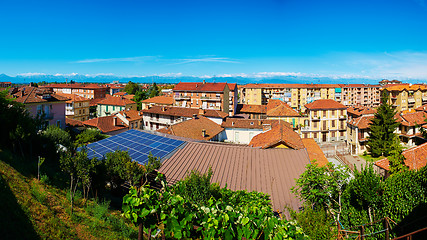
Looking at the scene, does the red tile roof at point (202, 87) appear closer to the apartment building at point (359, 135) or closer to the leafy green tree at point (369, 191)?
the apartment building at point (359, 135)

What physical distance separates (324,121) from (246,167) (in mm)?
43536

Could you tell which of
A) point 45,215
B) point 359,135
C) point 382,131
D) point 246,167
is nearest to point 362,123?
point 359,135

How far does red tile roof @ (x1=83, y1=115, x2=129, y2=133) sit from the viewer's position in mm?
37787

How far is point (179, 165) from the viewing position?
1541 centimetres

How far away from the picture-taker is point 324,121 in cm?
5344

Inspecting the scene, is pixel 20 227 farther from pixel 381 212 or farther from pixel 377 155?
pixel 377 155

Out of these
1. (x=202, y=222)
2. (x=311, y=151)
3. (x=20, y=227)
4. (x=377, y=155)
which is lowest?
(x=377, y=155)

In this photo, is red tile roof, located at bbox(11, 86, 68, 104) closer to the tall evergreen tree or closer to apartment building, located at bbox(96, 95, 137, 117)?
apartment building, located at bbox(96, 95, 137, 117)

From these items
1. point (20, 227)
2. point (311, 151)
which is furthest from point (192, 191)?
point (311, 151)

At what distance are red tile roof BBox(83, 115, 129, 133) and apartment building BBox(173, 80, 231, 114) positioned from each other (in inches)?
789

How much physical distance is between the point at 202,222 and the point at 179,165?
422 inches

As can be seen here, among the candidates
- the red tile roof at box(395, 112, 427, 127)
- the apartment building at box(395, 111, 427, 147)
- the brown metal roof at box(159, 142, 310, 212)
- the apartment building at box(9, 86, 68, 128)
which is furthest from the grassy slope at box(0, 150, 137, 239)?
the red tile roof at box(395, 112, 427, 127)

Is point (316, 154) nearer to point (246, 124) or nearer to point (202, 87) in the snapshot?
point (246, 124)

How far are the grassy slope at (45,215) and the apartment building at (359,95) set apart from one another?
110 metres
